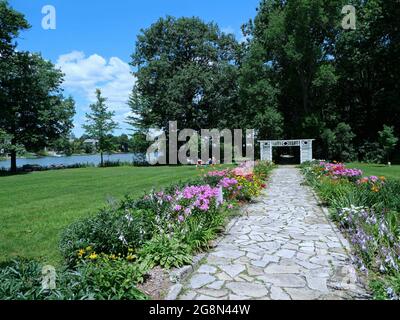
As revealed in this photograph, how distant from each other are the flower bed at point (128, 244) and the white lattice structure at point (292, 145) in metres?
18.8

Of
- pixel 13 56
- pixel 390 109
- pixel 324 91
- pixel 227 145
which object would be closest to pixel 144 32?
pixel 13 56

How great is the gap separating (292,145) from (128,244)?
22.1m

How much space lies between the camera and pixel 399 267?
396 cm

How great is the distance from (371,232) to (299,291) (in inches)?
73.3

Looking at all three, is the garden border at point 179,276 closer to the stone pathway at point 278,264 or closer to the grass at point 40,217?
the stone pathway at point 278,264

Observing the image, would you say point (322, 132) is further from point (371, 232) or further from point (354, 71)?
point (371, 232)

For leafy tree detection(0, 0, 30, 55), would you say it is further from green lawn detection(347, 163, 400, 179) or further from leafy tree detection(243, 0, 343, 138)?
green lawn detection(347, 163, 400, 179)

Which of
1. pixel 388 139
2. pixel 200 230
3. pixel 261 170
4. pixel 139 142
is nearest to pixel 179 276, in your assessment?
pixel 200 230

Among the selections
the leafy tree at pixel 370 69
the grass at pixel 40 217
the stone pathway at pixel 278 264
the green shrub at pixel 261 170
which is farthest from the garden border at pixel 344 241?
the leafy tree at pixel 370 69

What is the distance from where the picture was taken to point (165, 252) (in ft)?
15.3

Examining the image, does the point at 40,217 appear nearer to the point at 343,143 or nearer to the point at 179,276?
the point at 179,276

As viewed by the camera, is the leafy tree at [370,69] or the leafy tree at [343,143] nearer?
the leafy tree at [343,143]

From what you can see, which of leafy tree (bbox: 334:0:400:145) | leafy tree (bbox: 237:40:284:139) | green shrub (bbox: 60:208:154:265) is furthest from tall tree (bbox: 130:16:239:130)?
green shrub (bbox: 60:208:154:265)

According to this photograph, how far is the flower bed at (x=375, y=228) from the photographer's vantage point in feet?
12.9
